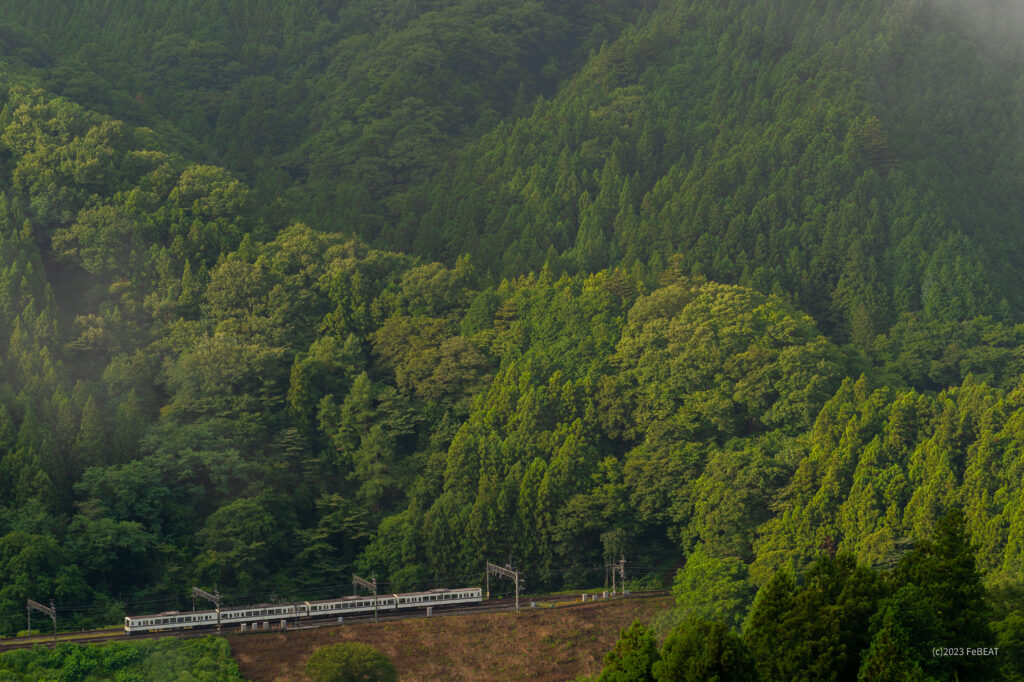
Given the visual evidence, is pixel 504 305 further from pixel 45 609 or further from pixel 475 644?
pixel 45 609

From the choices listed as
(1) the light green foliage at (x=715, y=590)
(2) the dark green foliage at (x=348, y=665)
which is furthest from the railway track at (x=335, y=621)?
(2) the dark green foliage at (x=348, y=665)

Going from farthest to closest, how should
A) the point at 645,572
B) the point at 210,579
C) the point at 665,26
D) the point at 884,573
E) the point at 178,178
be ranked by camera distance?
the point at 665,26 < the point at 178,178 < the point at 645,572 < the point at 210,579 < the point at 884,573

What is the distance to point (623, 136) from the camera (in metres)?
89.6

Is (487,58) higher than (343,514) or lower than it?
higher

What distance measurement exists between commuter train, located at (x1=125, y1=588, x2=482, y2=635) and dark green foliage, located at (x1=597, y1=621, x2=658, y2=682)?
2628cm

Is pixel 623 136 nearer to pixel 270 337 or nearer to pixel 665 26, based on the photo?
pixel 665 26

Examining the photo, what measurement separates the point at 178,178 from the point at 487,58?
96.8 feet

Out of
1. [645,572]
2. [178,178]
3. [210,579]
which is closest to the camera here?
[210,579]

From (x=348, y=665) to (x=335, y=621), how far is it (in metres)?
6.25

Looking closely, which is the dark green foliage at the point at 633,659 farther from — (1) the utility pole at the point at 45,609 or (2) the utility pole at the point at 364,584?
(1) the utility pole at the point at 45,609

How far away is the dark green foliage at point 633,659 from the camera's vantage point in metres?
34.9

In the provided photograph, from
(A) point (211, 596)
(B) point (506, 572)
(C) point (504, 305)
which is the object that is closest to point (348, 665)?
(A) point (211, 596)

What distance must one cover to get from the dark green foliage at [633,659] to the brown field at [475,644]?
74.2 feet

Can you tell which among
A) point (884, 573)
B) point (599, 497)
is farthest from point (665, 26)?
point (884, 573)
